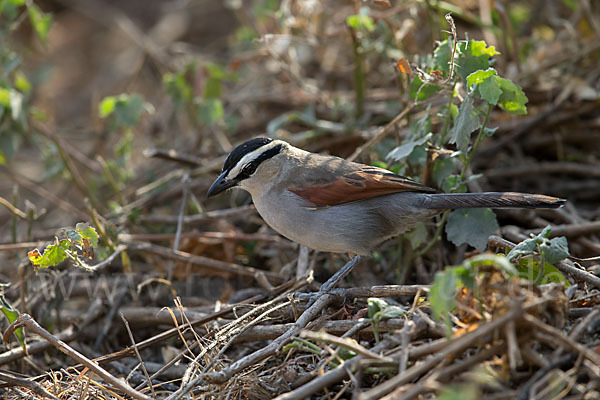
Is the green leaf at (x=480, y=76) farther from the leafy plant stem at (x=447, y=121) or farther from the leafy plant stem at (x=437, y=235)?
the leafy plant stem at (x=437, y=235)

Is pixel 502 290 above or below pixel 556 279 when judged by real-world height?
above

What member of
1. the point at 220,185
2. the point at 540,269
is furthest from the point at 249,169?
the point at 540,269

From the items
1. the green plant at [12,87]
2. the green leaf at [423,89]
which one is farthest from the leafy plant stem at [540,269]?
the green plant at [12,87]

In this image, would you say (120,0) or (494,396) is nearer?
(494,396)

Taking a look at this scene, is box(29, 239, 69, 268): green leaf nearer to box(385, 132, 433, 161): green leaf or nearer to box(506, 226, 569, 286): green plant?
box(385, 132, 433, 161): green leaf

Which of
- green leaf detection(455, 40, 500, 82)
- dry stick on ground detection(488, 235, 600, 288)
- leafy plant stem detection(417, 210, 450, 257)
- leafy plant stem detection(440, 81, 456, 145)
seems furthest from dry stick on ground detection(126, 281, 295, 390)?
green leaf detection(455, 40, 500, 82)

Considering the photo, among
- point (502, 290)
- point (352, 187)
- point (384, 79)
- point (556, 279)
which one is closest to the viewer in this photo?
point (502, 290)

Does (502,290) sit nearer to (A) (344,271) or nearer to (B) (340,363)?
(B) (340,363)

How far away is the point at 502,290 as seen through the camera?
2393 mm

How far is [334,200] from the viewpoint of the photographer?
370 cm

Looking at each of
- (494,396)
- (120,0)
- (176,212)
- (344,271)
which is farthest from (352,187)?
(120,0)

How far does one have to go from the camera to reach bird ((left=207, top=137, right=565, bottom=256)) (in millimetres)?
3609

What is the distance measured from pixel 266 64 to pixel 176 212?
2.29m

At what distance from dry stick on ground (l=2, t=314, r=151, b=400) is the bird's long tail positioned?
1932 millimetres
